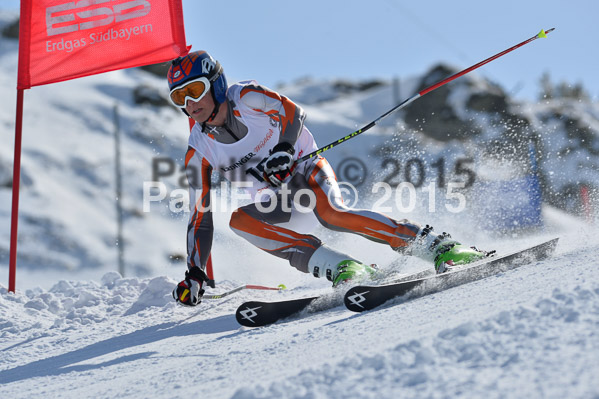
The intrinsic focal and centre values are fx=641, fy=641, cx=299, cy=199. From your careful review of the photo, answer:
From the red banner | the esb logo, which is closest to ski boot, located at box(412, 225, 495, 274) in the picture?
the red banner

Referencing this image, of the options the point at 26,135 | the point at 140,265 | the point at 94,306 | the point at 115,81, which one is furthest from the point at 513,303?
the point at 115,81

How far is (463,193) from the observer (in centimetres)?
841

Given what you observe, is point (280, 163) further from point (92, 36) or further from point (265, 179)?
point (92, 36)

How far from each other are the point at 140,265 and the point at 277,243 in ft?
29.3

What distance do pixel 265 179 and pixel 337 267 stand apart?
2.27ft

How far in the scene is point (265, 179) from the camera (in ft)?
12.5

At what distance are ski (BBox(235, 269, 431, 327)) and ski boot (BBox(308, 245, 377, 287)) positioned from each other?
0.21 meters

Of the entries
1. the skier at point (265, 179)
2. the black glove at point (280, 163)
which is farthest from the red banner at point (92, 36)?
the black glove at point (280, 163)

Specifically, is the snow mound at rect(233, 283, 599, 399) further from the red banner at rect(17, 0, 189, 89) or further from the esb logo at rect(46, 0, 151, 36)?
the esb logo at rect(46, 0, 151, 36)

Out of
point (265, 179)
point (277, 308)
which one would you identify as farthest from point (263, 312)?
point (265, 179)

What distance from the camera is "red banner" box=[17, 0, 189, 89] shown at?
5.00 metres

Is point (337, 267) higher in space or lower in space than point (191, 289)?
higher

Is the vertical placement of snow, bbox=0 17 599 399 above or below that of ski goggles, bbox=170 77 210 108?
below

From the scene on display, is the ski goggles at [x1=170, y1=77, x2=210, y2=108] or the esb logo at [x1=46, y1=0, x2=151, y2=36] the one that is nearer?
the ski goggles at [x1=170, y1=77, x2=210, y2=108]
